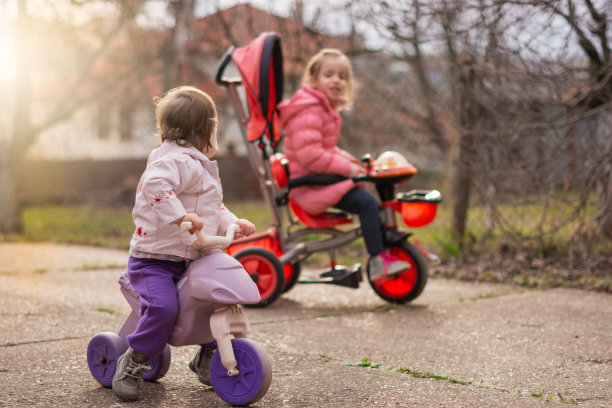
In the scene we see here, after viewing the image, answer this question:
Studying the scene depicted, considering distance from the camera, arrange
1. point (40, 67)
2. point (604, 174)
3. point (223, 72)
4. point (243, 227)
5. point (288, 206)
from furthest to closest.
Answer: point (40, 67) < point (604, 174) < point (288, 206) < point (223, 72) < point (243, 227)

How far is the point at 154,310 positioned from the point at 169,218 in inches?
13.4

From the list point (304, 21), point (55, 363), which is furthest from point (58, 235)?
point (55, 363)

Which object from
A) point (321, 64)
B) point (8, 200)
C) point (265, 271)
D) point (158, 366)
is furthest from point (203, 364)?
point (8, 200)

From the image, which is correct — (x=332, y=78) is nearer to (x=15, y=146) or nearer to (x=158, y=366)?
(x=158, y=366)

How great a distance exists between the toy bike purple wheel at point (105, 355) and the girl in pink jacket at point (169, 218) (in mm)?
93

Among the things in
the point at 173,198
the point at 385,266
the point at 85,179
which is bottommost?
the point at 385,266

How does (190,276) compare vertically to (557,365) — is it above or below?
above

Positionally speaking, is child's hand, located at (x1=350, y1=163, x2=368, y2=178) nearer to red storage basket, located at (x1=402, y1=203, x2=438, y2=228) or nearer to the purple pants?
red storage basket, located at (x1=402, y1=203, x2=438, y2=228)

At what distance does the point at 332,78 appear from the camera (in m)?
4.67

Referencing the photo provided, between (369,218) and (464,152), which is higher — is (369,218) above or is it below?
below

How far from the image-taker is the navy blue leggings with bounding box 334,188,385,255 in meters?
4.34

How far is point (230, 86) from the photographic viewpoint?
4707 millimetres

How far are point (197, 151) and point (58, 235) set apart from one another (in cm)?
677

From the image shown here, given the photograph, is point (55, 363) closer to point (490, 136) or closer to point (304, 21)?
point (490, 136)
